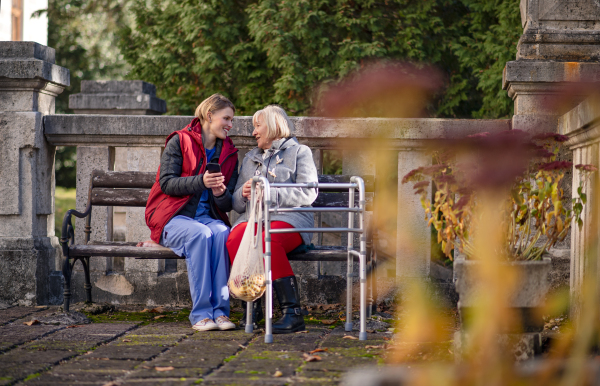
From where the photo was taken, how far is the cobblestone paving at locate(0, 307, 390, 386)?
3184 mm

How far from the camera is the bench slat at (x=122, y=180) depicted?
5059mm

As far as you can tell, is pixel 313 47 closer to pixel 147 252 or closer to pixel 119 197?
pixel 119 197

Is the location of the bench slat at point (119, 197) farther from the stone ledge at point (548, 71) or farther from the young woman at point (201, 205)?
the stone ledge at point (548, 71)

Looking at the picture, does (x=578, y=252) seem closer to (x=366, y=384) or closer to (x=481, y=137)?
(x=481, y=137)

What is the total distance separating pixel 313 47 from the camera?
365 inches

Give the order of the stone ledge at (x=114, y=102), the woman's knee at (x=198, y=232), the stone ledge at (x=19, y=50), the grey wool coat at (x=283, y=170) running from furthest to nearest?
the stone ledge at (x=114, y=102)
the stone ledge at (x=19, y=50)
the grey wool coat at (x=283, y=170)
the woman's knee at (x=198, y=232)

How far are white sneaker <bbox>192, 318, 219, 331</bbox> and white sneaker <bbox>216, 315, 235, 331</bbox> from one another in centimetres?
3

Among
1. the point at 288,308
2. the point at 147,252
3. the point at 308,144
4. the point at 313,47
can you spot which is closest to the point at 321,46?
the point at 313,47

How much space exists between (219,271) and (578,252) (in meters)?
2.21

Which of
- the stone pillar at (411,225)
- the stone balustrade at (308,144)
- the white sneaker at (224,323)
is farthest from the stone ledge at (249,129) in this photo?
the white sneaker at (224,323)

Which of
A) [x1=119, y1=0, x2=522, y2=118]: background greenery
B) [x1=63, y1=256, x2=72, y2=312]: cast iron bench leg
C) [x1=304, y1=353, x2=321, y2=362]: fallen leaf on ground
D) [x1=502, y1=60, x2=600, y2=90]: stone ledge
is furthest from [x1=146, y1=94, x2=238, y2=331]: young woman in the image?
[x1=119, y1=0, x2=522, y2=118]: background greenery

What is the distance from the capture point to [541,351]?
133 inches

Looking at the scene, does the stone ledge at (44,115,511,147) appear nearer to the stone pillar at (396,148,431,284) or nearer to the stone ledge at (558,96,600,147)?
the stone pillar at (396,148,431,284)

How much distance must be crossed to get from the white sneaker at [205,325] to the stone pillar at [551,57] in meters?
2.46
